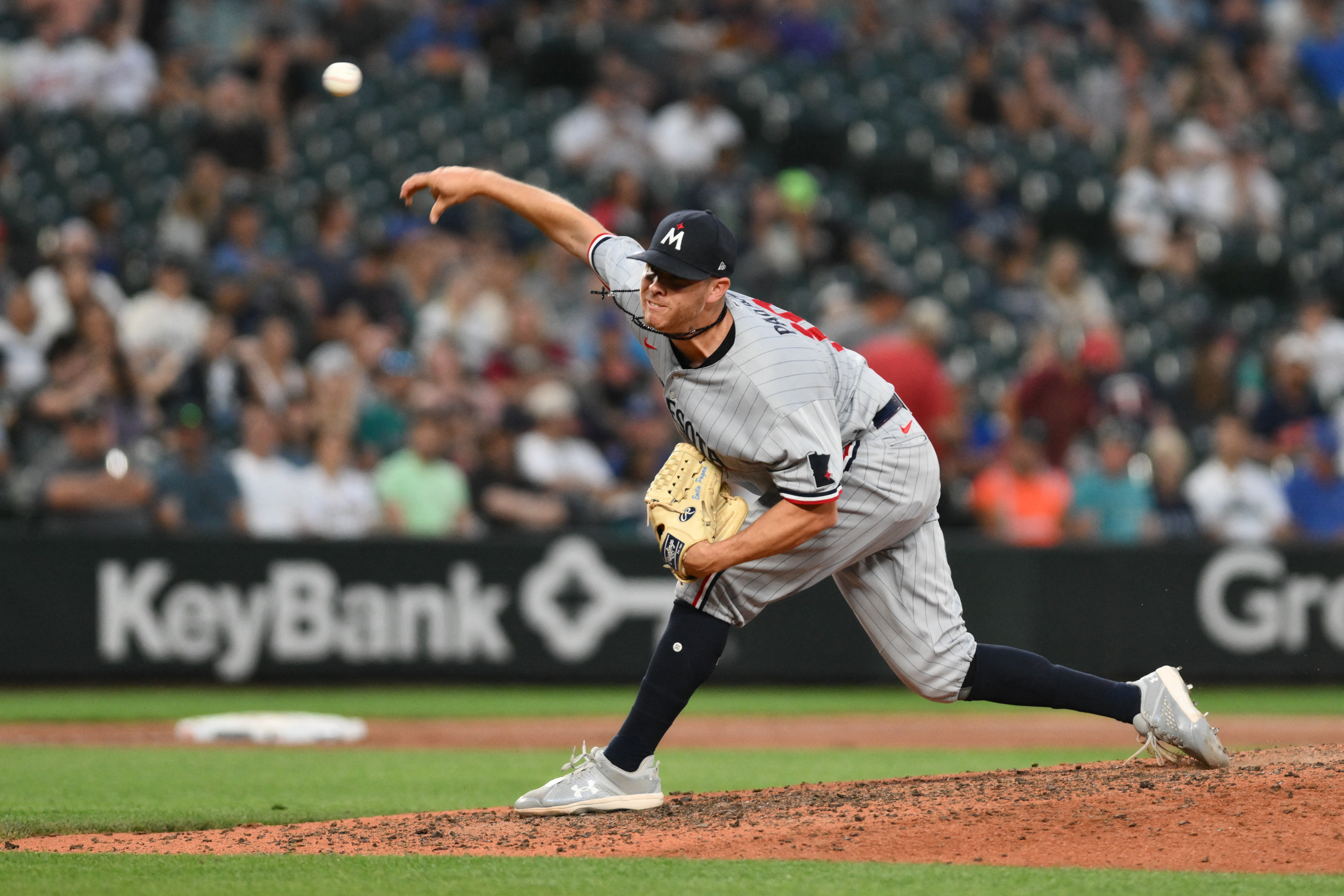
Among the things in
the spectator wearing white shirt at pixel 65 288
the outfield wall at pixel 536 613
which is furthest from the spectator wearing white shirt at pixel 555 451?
the spectator wearing white shirt at pixel 65 288

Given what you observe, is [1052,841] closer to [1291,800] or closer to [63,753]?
[1291,800]

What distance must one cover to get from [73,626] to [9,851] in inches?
215

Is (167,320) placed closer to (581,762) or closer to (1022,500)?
(1022,500)

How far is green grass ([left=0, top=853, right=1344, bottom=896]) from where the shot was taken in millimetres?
3824

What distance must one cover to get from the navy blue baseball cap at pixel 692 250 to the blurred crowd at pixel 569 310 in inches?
176

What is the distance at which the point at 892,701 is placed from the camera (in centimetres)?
1025

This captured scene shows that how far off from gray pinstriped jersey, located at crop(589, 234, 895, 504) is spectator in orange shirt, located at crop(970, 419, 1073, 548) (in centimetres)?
634

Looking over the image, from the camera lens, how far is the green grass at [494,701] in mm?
9148

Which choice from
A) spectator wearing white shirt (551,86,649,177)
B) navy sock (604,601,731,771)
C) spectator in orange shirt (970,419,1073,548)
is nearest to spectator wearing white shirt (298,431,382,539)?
spectator in orange shirt (970,419,1073,548)

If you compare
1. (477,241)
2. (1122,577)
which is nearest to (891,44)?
(477,241)

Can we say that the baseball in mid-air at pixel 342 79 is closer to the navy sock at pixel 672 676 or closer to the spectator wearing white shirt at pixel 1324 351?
the navy sock at pixel 672 676

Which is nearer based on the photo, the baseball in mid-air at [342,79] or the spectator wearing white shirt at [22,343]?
the baseball in mid-air at [342,79]

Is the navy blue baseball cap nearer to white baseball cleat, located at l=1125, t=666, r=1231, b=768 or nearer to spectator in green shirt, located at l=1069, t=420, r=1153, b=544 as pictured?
white baseball cleat, located at l=1125, t=666, r=1231, b=768

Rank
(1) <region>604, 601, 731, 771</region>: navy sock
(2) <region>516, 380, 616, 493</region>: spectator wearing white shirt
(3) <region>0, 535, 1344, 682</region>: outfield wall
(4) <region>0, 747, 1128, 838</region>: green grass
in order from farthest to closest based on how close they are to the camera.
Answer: (2) <region>516, 380, 616, 493</region>: spectator wearing white shirt → (3) <region>0, 535, 1344, 682</region>: outfield wall → (4) <region>0, 747, 1128, 838</region>: green grass → (1) <region>604, 601, 731, 771</region>: navy sock
